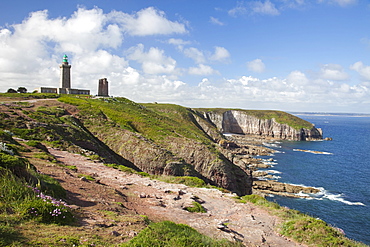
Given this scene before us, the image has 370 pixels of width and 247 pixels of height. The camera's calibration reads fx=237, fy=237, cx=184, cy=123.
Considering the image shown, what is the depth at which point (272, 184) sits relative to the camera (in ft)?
180

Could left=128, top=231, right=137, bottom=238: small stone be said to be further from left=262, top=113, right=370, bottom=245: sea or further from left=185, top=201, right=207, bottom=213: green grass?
left=262, top=113, right=370, bottom=245: sea

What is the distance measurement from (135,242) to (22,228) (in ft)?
9.95

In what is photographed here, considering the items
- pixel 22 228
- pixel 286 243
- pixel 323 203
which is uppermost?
pixel 22 228

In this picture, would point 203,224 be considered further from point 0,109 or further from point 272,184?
point 272,184

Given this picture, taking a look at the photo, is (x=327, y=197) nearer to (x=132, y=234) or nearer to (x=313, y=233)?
(x=313, y=233)

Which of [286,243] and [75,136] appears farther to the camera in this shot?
[75,136]

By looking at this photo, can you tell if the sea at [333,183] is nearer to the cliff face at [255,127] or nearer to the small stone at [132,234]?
the small stone at [132,234]

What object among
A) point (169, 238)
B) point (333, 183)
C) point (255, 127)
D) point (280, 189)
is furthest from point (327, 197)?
point (255, 127)

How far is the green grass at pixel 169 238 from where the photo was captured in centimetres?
714

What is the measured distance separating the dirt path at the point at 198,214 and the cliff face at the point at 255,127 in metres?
130

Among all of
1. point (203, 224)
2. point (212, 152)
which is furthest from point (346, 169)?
point (203, 224)

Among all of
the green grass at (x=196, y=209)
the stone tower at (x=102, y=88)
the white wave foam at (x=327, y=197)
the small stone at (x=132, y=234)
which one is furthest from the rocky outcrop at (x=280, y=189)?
the stone tower at (x=102, y=88)

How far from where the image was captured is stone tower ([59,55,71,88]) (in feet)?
252

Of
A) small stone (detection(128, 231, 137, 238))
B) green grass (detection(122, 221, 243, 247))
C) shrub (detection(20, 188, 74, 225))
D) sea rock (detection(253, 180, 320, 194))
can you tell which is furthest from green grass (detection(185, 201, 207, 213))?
sea rock (detection(253, 180, 320, 194))
